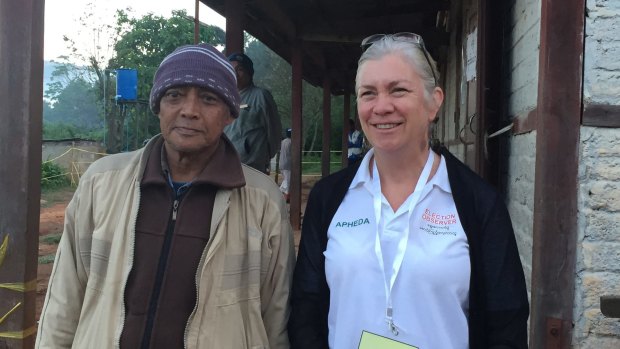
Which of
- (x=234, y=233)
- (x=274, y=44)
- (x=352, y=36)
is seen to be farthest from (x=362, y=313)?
(x=274, y=44)

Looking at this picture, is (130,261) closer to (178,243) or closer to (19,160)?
(178,243)

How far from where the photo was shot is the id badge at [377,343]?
5.08 feet

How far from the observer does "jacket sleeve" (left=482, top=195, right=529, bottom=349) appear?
1.56m

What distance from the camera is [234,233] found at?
1769mm

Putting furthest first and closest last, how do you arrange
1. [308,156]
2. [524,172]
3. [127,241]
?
[308,156]
[524,172]
[127,241]

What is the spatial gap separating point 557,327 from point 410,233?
105 centimetres

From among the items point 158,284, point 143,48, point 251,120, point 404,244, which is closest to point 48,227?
point 251,120

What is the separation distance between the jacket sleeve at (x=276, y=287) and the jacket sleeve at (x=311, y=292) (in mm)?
64

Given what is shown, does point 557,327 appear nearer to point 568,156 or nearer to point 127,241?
point 568,156

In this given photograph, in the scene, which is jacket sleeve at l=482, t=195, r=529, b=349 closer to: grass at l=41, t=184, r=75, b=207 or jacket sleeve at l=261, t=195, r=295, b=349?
jacket sleeve at l=261, t=195, r=295, b=349

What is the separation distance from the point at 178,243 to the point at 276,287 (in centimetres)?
38

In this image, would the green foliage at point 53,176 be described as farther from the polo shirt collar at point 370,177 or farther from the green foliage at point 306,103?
the polo shirt collar at point 370,177

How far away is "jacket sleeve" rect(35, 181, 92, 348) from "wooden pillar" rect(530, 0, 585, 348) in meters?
1.76

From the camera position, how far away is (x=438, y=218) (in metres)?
1.63
